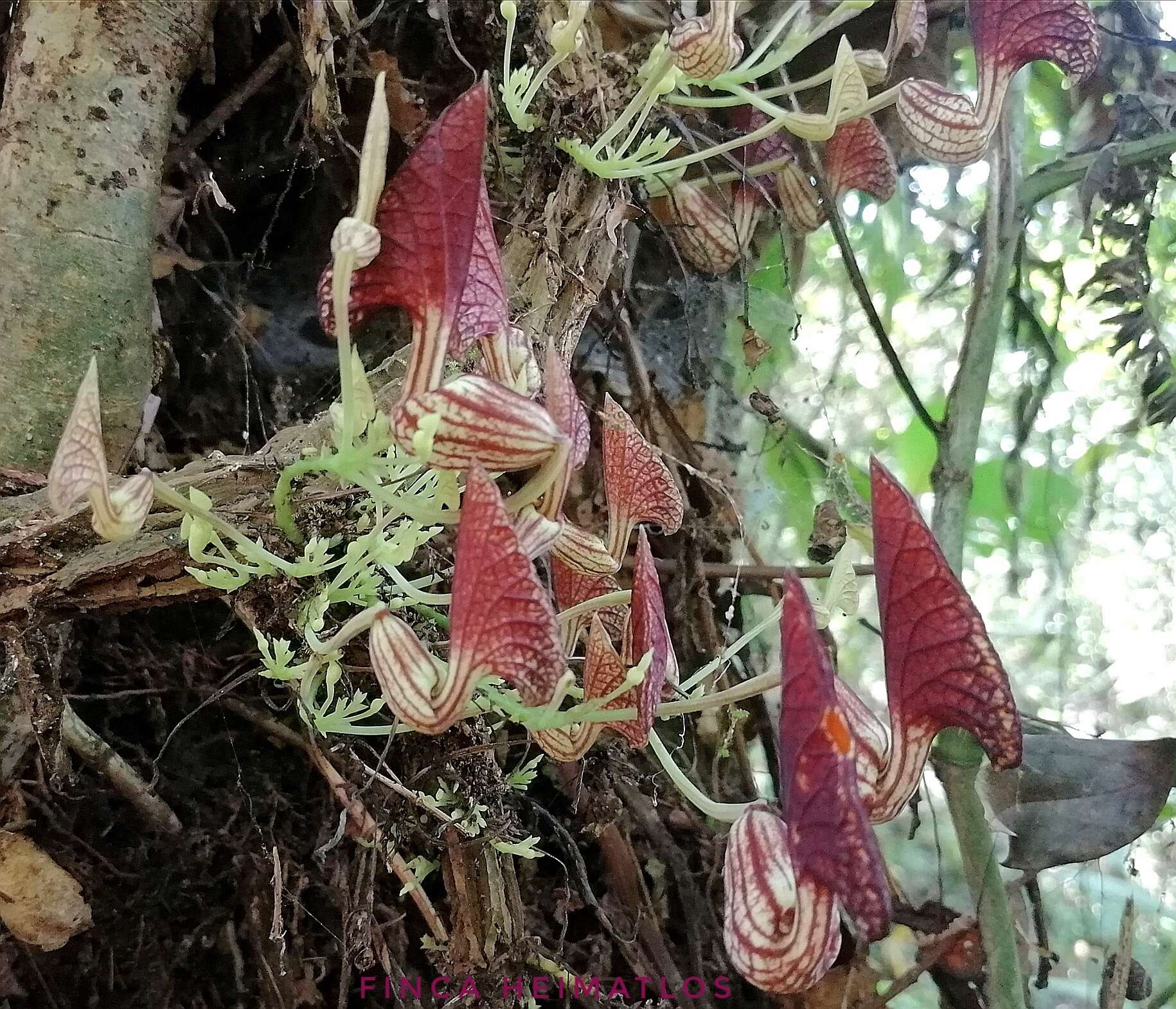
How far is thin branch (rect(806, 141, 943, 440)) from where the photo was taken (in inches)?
30.5

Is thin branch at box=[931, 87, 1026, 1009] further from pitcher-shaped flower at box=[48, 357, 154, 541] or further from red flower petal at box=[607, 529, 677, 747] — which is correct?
pitcher-shaped flower at box=[48, 357, 154, 541]

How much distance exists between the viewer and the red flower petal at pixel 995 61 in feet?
1.88

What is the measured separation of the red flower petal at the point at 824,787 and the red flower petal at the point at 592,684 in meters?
0.10

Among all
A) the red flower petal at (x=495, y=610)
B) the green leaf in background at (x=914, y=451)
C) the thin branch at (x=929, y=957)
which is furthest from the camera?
the green leaf in background at (x=914, y=451)

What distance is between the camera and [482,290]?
40cm

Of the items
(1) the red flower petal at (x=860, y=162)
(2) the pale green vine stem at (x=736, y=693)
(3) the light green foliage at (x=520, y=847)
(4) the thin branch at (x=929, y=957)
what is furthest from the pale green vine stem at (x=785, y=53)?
(4) the thin branch at (x=929, y=957)

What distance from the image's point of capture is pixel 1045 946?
0.76 meters

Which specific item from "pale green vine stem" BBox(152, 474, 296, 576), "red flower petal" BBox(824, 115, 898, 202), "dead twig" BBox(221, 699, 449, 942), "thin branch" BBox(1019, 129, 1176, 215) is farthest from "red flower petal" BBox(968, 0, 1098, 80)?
"dead twig" BBox(221, 699, 449, 942)

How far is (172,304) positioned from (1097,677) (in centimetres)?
100

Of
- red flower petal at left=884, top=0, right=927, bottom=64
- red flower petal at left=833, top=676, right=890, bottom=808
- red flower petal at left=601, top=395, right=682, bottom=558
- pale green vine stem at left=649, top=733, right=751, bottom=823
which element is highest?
red flower petal at left=884, top=0, right=927, bottom=64

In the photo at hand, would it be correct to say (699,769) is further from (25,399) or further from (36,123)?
(36,123)

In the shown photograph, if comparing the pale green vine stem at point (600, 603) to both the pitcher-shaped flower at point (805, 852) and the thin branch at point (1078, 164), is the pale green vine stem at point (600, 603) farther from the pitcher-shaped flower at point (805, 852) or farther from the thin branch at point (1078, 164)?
the thin branch at point (1078, 164)

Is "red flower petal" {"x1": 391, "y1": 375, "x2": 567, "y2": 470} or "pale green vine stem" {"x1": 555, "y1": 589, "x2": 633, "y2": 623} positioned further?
"pale green vine stem" {"x1": 555, "y1": 589, "x2": 633, "y2": 623}

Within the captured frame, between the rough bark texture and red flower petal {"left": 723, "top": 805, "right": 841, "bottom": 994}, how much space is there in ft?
1.72
